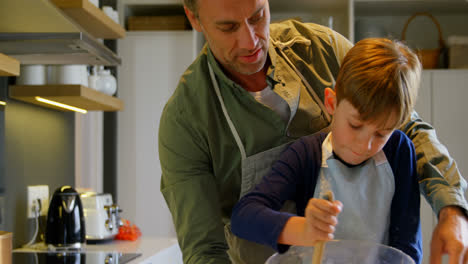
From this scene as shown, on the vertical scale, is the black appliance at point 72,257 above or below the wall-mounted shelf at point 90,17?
below

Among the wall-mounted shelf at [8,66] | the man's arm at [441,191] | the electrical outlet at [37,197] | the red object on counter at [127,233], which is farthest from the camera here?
the red object on counter at [127,233]

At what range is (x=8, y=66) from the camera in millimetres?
1624

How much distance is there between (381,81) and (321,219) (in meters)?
0.26

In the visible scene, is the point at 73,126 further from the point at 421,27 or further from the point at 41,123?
the point at 421,27

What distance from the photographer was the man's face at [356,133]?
837 millimetres

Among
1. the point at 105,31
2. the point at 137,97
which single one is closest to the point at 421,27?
the point at 137,97

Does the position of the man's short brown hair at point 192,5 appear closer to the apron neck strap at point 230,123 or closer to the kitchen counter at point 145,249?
the apron neck strap at point 230,123

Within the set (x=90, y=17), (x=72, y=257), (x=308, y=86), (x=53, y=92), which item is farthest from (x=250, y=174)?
(x=90, y=17)

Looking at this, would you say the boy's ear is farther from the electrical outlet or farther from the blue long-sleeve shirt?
the electrical outlet

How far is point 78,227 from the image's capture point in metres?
2.27

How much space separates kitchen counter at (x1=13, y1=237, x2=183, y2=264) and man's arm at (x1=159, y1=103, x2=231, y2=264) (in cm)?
96

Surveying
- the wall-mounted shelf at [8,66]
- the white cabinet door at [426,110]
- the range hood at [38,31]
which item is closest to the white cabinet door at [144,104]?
the white cabinet door at [426,110]

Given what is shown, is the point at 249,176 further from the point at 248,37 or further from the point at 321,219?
the point at 321,219

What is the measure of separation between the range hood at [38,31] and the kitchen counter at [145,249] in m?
0.80
